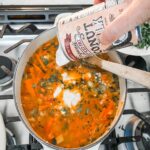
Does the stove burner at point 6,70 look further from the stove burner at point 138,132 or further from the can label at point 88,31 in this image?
the stove burner at point 138,132

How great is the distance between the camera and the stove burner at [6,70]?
0.68m

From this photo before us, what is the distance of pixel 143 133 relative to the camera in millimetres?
653

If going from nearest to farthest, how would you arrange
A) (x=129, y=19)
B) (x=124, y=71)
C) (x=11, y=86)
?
(x=129, y=19), (x=124, y=71), (x=11, y=86)

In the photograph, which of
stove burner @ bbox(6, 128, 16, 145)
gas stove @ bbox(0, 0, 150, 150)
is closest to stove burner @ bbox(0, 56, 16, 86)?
gas stove @ bbox(0, 0, 150, 150)

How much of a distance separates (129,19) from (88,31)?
9cm

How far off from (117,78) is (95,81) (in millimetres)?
51

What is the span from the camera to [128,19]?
43 centimetres

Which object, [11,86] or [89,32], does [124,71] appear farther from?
[11,86]

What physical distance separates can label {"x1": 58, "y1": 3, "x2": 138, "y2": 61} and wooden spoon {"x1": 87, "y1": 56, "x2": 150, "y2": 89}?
90 mm

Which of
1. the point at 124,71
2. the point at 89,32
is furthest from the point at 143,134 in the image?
the point at 89,32

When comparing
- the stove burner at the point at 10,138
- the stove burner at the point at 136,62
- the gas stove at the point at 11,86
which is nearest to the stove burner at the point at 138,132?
the gas stove at the point at 11,86

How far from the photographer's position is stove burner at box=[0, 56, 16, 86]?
0.68 metres

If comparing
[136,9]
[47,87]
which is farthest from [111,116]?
[136,9]

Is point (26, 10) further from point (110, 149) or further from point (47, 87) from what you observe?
point (110, 149)
